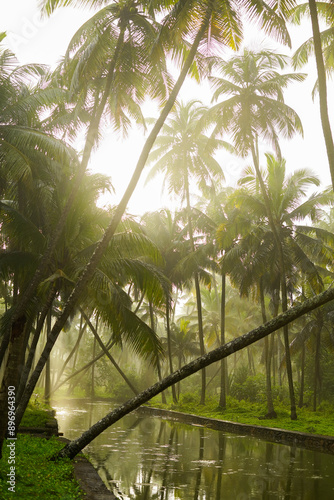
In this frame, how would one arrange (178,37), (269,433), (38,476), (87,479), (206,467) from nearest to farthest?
(38,476) < (87,479) < (178,37) < (206,467) < (269,433)

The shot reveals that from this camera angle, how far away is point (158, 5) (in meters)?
10.5

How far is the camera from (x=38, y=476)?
275 inches

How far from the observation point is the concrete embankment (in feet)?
45.6

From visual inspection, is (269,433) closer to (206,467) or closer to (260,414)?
(260,414)

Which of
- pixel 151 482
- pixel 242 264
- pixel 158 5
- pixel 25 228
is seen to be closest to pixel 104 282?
pixel 25 228

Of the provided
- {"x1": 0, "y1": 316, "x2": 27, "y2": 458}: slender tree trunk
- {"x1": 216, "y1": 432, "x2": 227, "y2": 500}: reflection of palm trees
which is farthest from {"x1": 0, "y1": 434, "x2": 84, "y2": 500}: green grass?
{"x1": 216, "y1": 432, "x2": 227, "y2": 500}: reflection of palm trees

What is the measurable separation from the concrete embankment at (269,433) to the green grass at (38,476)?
8360 mm

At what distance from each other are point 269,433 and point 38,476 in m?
11.2

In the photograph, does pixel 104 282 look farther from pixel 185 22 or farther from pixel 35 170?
pixel 185 22

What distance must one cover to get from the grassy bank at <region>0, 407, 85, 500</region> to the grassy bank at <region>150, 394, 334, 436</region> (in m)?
10.3

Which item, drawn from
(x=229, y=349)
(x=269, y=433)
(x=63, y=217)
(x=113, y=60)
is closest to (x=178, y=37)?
(x=113, y=60)

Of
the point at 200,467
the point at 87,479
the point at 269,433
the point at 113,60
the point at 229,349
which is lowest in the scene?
the point at 200,467

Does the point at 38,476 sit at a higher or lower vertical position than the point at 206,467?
higher

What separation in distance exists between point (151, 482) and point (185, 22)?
903cm
